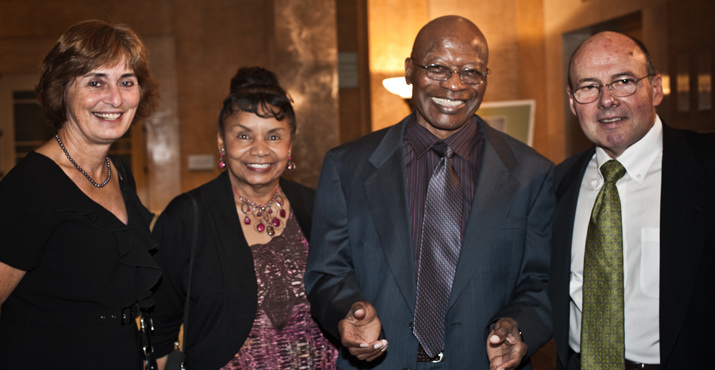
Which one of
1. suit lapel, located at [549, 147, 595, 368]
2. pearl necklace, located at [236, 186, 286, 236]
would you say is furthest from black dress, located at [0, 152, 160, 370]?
suit lapel, located at [549, 147, 595, 368]

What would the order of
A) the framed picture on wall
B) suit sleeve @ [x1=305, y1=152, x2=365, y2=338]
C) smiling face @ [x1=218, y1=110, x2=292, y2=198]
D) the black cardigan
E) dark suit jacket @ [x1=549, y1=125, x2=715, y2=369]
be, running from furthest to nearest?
the framed picture on wall
smiling face @ [x1=218, y1=110, x2=292, y2=198]
the black cardigan
suit sleeve @ [x1=305, y1=152, x2=365, y2=338]
dark suit jacket @ [x1=549, y1=125, x2=715, y2=369]

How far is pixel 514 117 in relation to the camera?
5.08 m

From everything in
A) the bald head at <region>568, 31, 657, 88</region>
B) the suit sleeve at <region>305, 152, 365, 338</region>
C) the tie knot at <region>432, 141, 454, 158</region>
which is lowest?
the suit sleeve at <region>305, 152, 365, 338</region>

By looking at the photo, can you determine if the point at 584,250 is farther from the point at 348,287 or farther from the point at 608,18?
the point at 608,18

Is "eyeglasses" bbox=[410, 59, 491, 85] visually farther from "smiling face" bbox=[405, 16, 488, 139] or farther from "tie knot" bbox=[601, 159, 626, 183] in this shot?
"tie knot" bbox=[601, 159, 626, 183]

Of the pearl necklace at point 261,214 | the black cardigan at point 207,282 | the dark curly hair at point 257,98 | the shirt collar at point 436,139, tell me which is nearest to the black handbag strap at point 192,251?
the black cardigan at point 207,282

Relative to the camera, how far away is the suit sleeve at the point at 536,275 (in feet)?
6.21

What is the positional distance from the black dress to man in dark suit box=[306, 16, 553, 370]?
0.68 metres

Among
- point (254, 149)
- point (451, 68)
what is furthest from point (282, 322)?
point (451, 68)

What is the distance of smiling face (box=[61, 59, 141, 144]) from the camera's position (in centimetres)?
207

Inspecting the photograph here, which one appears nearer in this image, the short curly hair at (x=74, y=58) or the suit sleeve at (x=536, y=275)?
the suit sleeve at (x=536, y=275)

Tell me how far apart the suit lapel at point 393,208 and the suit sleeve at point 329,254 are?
0.12 m

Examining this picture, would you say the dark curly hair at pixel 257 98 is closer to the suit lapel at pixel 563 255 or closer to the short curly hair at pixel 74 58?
the short curly hair at pixel 74 58

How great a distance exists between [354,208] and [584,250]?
811 mm
